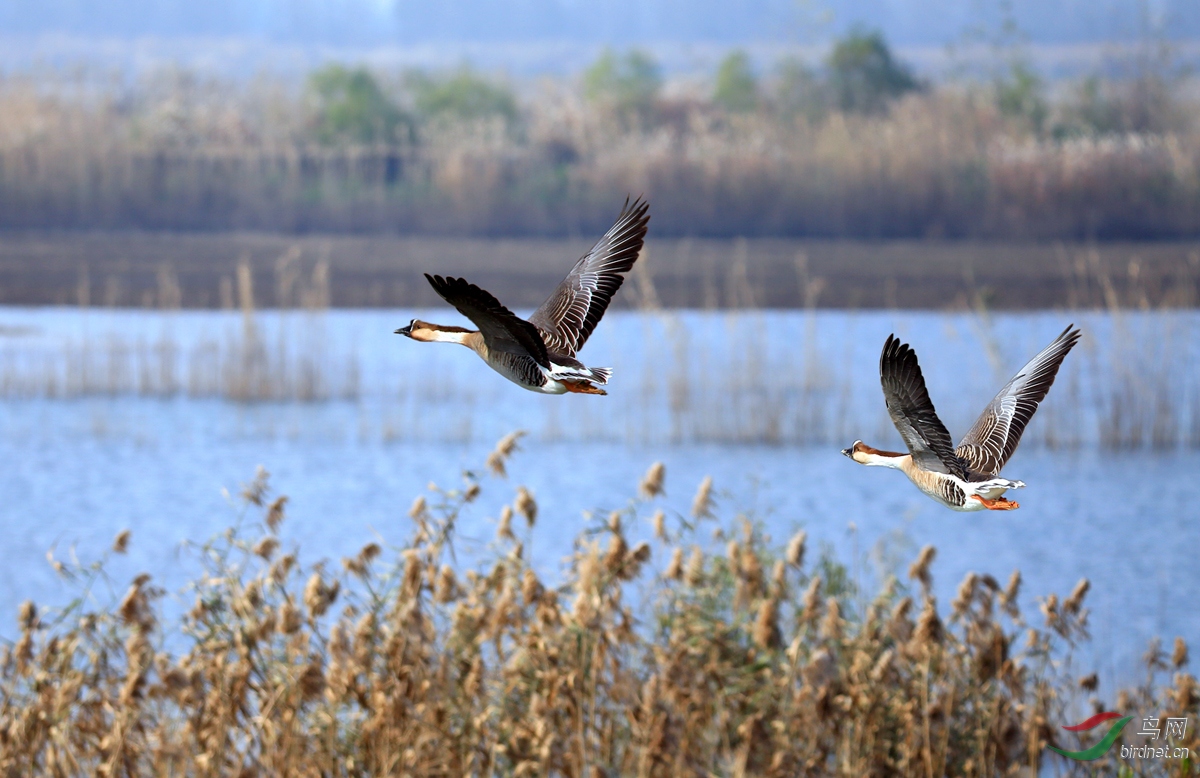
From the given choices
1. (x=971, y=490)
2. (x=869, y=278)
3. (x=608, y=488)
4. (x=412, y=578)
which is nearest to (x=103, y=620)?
(x=412, y=578)

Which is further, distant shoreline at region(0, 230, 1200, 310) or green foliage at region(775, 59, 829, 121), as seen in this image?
green foliage at region(775, 59, 829, 121)

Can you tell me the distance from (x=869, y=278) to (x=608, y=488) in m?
14.7

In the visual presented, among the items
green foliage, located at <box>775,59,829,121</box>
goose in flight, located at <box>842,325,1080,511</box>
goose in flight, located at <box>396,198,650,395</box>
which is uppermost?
green foliage, located at <box>775,59,829,121</box>

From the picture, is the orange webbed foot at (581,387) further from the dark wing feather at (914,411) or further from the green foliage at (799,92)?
the green foliage at (799,92)

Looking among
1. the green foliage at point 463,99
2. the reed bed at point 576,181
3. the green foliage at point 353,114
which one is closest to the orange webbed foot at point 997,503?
the reed bed at point 576,181

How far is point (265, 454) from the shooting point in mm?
18453

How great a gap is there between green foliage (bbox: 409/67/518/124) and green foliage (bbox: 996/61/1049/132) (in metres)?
11.9

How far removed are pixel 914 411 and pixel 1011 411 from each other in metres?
0.20

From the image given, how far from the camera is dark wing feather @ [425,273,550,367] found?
0.91 metres

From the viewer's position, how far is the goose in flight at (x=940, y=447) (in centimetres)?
88

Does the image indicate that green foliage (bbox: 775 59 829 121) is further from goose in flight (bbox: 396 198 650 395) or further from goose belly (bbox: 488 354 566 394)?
goose belly (bbox: 488 354 566 394)

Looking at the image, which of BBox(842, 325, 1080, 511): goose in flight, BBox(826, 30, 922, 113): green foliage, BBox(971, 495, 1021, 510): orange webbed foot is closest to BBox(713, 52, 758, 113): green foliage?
BBox(826, 30, 922, 113): green foliage

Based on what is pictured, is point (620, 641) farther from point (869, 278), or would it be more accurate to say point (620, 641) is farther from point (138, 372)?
point (869, 278)

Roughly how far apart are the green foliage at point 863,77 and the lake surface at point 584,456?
57.1 ft
